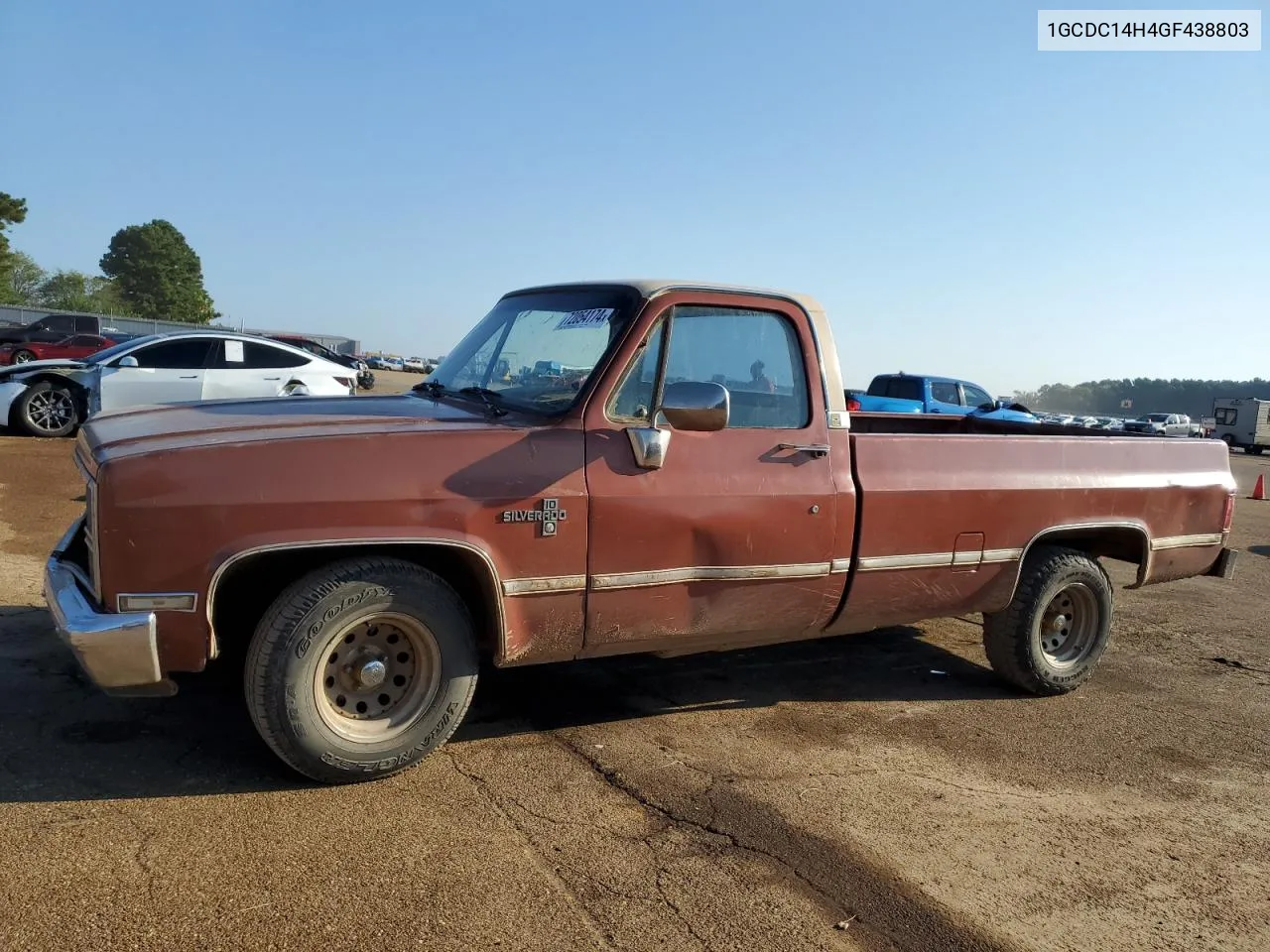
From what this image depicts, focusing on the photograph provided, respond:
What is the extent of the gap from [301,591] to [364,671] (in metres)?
0.40

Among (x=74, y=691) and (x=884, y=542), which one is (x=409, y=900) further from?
(x=884, y=542)

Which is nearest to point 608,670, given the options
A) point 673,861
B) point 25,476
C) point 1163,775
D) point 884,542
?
Result: point 884,542

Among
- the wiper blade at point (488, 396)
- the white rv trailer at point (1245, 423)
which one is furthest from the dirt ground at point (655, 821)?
the white rv trailer at point (1245, 423)

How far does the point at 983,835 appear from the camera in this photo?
3.45 meters

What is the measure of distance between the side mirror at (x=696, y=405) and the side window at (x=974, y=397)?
52.7ft

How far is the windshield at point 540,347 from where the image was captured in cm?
395

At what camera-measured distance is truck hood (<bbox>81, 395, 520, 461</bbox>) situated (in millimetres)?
3293

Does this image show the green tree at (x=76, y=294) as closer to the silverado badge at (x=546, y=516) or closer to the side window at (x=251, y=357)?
the side window at (x=251, y=357)

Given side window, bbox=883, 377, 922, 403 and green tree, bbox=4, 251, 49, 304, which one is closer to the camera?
side window, bbox=883, 377, 922, 403

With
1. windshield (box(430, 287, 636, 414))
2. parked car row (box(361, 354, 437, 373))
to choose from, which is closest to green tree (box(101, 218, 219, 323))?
parked car row (box(361, 354, 437, 373))

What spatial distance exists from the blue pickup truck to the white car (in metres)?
10.1

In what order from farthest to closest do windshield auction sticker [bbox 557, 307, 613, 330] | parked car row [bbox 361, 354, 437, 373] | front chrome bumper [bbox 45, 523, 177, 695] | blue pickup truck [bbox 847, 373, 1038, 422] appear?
parked car row [bbox 361, 354, 437, 373]
blue pickup truck [bbox 847, 373, 1038, 422]
windshield auction sticker [bbox 557, 307, 613, 330]
front chrome bumper [bbox 45, 523, 177, 695]

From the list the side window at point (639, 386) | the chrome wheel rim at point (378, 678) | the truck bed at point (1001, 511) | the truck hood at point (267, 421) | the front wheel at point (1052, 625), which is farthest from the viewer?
the front wheel at point (1052, 625)

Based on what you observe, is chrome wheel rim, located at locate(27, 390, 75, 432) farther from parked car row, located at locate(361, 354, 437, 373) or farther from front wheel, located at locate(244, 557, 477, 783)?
parked car row, located at locate(361, 354, 437, 373)
